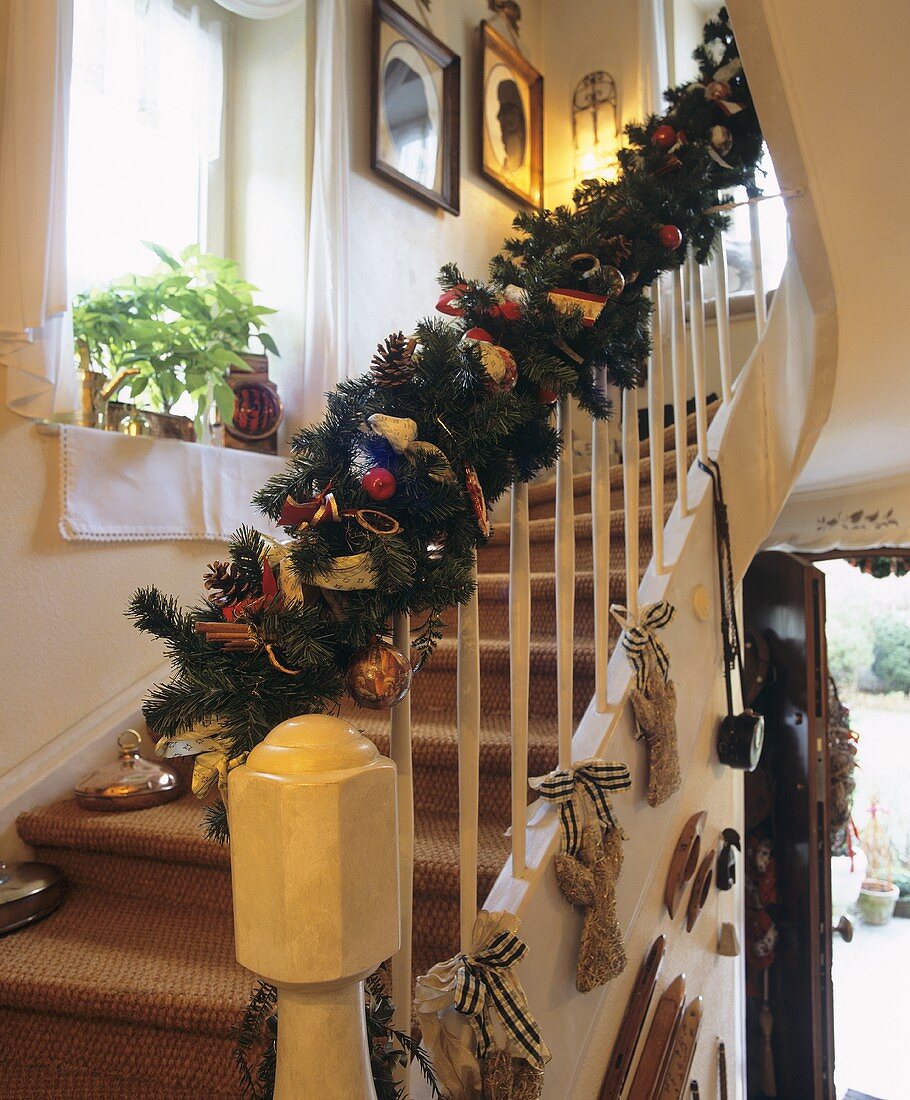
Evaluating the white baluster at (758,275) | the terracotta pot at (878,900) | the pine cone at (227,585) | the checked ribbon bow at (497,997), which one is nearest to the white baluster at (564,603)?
the checked ribbon bow at (497,997)

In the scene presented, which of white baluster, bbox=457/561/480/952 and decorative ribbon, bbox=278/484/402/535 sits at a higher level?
decorative ribbon, bbox=278/484/402/535

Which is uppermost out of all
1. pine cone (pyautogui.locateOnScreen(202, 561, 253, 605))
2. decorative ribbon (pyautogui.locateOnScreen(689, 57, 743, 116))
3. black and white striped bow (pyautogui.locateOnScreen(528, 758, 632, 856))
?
decorative ribbon (pyautogui.locateOnScreen(689, 57, 743, 116))

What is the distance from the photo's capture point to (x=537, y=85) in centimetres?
375

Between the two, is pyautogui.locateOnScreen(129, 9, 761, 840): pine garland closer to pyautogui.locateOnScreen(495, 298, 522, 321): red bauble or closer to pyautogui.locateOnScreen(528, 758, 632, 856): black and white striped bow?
pyautogui.locateOnScreen(495, 298, 522, 321): red bauble

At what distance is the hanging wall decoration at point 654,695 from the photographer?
1.28 metres

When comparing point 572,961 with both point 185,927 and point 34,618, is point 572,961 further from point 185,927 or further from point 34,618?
point 34,618

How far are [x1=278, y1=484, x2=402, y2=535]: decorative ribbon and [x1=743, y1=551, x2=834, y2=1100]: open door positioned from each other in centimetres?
204

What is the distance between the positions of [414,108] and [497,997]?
299cm

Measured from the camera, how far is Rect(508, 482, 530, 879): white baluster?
973 millimetres

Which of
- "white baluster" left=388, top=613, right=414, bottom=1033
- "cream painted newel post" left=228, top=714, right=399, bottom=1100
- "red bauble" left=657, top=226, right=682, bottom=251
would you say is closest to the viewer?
"cream painted newel post" left=228, top=714, right=399, bottom=1100

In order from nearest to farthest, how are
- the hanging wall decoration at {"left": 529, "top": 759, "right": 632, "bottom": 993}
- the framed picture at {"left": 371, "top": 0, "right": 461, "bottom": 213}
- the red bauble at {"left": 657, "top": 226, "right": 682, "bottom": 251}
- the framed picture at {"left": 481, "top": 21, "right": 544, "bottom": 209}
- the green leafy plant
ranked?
1. the hanging wall decoration at {"left": 529, "top": 759, "right": 632, "bottom": 993}
2. the red bauble at {"left": 657, "top": 226, "right": 682, "bottom": 251}
3. the green leafy plant
4. the framed picture at {"left": 371, "top": 0, "right": 461, "bottom": 213}
5. the framed picture at {"left": 481, "top": 21, "right": 544, "bottom": 209}

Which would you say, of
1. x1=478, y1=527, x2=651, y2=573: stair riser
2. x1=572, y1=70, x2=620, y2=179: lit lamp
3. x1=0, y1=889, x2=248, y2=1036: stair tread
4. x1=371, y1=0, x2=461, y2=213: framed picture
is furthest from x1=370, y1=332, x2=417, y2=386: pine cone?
x1=572, y1=70, x2=620, y2=179: lit lamp

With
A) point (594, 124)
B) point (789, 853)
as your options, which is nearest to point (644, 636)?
point (789, 853)

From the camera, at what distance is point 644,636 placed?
1301 mm
